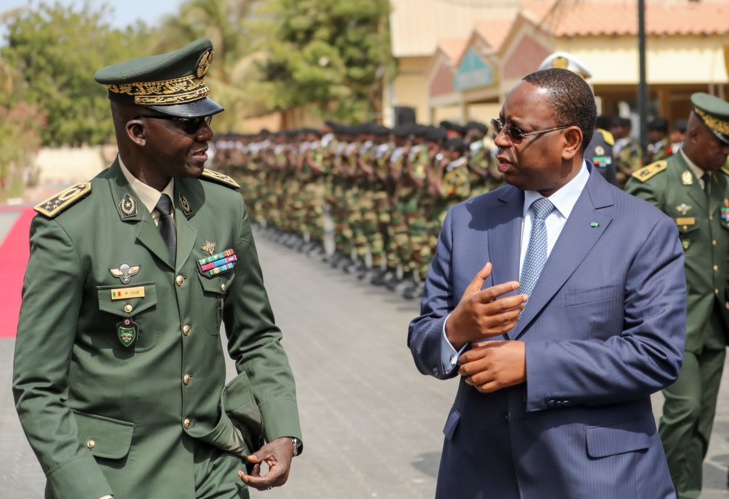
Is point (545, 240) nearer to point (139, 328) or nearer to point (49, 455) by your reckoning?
point (139, 328)

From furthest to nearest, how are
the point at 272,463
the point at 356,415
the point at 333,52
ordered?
the point at 333,52 < the point at 356,415 < the point at 272,463

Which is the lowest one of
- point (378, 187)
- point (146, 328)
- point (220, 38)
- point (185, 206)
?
point (220, 38)

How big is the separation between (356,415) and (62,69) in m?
55.8

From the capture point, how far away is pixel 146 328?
294cm

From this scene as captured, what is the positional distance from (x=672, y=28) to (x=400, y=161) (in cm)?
1008

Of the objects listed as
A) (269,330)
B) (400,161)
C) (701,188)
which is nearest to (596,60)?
(400,161)

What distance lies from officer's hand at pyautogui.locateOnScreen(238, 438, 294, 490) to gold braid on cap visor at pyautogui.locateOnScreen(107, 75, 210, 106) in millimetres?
944

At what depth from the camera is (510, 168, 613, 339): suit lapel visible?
2.88 meters

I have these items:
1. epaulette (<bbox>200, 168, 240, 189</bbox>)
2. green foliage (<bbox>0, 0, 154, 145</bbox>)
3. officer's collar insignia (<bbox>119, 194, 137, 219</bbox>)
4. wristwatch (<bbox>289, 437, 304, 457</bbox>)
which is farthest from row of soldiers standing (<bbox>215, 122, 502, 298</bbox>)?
green foliage (<bbox>0, 0, 154, 145</bbox>)

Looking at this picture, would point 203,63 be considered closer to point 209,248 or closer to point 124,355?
point 209,248

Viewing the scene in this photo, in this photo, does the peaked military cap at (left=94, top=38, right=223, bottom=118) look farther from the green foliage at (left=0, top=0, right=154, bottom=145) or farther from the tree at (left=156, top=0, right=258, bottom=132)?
the green foliage at (left=0, top=0, right=154, bottom=145)

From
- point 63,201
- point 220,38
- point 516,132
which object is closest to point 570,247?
point 516,132

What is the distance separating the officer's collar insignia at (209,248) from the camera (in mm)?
3082

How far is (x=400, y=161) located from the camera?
45.8 ft
